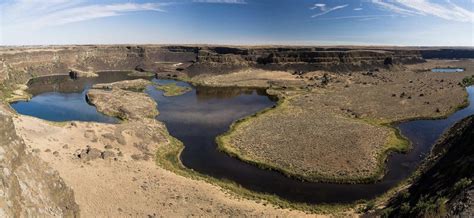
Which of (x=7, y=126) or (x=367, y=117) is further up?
(x=7, y=126)

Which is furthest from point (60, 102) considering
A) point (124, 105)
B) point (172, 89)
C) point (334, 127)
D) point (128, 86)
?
point (334, 127)

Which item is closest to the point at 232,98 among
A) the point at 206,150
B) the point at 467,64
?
the point at 206,150

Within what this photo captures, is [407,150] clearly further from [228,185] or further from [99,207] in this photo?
[99,207]

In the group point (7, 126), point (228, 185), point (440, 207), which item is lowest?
point (228, 185)

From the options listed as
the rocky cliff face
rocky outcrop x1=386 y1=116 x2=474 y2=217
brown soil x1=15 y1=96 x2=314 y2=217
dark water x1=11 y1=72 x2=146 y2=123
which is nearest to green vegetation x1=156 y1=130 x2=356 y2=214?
brown soil x1=15 y1=96 x2=314 y2=217

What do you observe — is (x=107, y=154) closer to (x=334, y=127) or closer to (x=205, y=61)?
(x=334, y=127)

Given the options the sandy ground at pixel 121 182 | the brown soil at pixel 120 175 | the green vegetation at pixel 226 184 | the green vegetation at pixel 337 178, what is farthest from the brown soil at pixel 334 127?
the sandy ground at pixel 121 182
